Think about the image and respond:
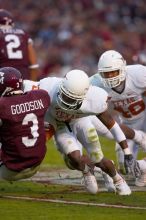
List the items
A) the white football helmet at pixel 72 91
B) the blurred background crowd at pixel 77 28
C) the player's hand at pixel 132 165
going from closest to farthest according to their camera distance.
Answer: the white football helmet at pixel 72 91 < the player's hand at pixel 132 165 < the blurred background crowd at pixel 77 28

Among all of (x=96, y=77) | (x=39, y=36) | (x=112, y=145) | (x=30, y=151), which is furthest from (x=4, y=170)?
(x=39, y=36)

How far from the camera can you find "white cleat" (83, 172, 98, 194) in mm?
8016

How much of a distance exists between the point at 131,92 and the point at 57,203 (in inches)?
86.5

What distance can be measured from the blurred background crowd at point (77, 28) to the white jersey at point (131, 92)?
7334 mm

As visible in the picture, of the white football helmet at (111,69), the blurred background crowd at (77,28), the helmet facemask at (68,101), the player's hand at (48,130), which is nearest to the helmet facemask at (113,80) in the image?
the white football helmet at (111,69)

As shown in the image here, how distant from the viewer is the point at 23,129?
753cm

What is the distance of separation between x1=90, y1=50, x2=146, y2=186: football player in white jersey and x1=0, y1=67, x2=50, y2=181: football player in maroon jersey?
130 centimetres

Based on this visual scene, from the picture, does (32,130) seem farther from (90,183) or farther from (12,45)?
(12,45)

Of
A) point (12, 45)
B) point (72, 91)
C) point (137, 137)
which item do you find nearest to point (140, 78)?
point (137, 137)

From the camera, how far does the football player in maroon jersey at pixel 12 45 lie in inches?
436

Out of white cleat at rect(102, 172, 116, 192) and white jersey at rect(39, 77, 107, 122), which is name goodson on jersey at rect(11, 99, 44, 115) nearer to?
white jersey at rect(39, 77, 107, 122)

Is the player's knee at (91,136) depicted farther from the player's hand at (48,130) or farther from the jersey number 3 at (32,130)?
the jersey number 3 at (32,130)

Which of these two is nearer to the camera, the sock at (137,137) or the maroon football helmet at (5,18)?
the sock at (137,137)

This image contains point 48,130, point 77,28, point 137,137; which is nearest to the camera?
point 48,130
